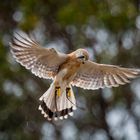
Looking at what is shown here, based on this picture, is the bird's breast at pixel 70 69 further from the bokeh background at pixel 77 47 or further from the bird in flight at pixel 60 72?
the bokeh background at pixel 77 47

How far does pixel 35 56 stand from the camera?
237 inches

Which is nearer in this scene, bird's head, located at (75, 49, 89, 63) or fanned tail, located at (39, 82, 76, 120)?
bird's head, located at (75, 49, 89, 63)

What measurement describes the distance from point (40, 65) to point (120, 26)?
3552mm

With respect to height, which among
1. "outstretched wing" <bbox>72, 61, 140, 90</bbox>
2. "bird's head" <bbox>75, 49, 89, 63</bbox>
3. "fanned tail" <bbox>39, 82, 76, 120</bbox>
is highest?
"bird's head" <bbox>75, 49, 89, 63</bbox>

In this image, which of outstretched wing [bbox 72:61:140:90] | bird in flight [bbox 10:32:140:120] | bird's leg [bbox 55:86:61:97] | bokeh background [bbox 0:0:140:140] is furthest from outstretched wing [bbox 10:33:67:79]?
bokeh background [bbox 0:0:140:140]

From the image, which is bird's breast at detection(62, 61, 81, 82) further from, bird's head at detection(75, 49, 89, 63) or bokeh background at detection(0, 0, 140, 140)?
bokeh background at detection(0, 0, 140, 140)

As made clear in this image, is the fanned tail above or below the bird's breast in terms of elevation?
below

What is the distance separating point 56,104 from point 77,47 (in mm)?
4091

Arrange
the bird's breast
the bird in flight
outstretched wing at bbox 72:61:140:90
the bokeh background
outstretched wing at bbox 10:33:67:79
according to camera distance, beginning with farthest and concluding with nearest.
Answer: the bokeh background → outstretched wing at bbox 72:61:140:90 → the bird's breast → the bird in flight → outstretched wing at bbox 10:33:67:79

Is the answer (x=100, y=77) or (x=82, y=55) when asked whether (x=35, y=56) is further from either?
(x=100, y=77)

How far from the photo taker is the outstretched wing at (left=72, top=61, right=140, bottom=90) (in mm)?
6371

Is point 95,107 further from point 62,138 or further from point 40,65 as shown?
point 40,65

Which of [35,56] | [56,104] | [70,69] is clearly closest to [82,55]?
[70,69]

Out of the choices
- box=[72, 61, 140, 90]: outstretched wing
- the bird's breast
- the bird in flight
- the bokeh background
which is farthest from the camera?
the bokeh background
